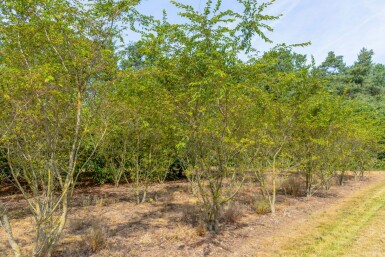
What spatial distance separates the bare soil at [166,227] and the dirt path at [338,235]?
0.67ft

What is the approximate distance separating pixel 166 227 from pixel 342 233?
193 inches

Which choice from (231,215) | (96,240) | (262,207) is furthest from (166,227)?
(262,207)

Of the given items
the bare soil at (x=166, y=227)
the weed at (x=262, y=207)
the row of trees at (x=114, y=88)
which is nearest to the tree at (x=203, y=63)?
the row of trees at (x=114, y=88)

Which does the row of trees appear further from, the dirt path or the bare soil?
the dirt path

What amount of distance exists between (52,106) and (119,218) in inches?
220

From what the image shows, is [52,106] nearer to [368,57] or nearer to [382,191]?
[382,191]

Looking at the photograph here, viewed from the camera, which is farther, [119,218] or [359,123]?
[359,123]

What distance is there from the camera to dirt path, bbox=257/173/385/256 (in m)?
6.54

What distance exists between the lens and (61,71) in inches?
191

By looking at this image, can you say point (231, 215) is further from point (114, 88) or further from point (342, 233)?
point (114, 88)

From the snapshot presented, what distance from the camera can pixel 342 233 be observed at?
7.79 meters

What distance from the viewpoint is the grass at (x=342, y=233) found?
659 centimetres

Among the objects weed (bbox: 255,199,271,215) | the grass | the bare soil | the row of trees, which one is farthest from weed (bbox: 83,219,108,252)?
weed (bbox: 255,199,271,215)

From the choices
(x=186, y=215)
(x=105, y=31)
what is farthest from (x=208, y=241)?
(x=105, y=31)
